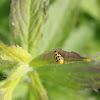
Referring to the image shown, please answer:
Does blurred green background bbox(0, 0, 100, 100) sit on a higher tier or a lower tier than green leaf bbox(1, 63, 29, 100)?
higher

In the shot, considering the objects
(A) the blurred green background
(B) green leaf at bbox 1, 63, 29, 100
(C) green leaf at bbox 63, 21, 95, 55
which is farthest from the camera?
(C) green leaf at bbox 63, 21, 95, 55

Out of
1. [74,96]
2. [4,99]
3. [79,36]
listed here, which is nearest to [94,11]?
[79,36]

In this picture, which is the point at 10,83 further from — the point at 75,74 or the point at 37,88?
the point at 75,74

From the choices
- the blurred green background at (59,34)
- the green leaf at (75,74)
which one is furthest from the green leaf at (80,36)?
the green leaf at (75,74)

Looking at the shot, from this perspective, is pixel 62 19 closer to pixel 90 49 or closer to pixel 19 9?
pixel 19 9

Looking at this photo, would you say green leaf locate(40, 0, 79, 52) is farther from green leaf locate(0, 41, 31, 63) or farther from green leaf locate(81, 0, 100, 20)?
green leaf locate(81, 0, 100, 20)

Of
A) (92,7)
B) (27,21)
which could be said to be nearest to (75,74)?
(27,21)

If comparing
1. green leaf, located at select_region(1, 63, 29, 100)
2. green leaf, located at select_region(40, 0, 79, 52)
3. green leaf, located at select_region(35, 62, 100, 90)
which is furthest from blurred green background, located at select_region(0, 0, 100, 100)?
green leaf, located at select_region(1, 63, 29, 100)
